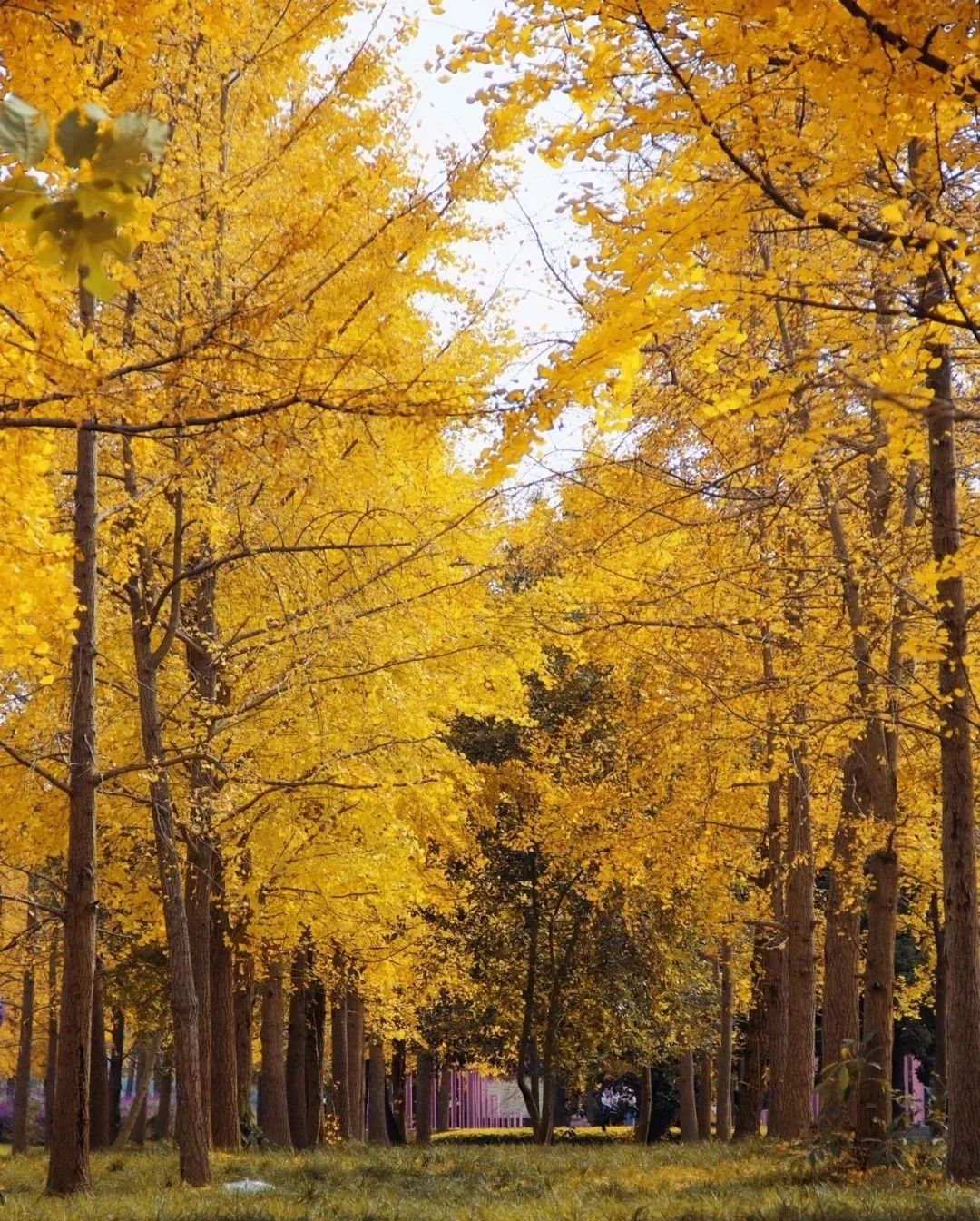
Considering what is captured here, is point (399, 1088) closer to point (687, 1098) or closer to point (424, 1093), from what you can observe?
point (424, 1093)

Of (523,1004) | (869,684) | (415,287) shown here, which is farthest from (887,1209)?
(523,1004)

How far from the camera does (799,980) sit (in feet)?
44.0

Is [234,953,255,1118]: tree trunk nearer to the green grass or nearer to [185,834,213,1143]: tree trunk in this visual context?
the green grass

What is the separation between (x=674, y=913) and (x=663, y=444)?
12.7 m

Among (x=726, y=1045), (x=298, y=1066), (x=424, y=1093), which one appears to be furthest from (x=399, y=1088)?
(x=726, y=1045)

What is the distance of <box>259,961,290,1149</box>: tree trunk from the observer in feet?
61.5

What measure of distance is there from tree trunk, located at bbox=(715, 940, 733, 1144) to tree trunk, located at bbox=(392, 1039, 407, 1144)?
25.9ft

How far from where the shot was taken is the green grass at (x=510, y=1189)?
7090 mm

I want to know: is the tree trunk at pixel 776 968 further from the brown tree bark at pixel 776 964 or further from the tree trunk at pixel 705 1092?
the tree trunk at pixel 705 1092

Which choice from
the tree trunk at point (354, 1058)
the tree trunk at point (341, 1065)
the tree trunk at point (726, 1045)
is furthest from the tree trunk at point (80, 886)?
the tree trunk at point (354, 1058)

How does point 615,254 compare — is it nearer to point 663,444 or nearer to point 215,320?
point 215,320

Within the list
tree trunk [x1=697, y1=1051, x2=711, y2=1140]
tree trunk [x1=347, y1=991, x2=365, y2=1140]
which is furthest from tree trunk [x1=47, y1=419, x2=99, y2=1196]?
tree trunk [x1=697, y1=1051, x2=711, y2=1140]

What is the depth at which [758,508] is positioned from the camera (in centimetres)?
790

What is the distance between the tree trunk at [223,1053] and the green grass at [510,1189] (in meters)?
0.37
